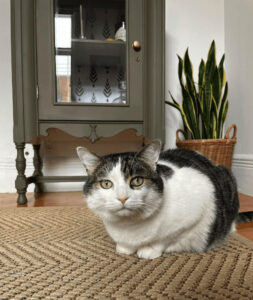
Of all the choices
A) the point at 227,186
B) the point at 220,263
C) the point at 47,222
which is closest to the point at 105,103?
the point at 47,222

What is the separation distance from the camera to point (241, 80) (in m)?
1.65

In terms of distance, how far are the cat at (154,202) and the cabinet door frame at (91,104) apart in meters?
0.70

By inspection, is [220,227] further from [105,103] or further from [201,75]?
[201,75]

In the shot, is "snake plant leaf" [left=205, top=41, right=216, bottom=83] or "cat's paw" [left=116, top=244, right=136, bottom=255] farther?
"snake plant leaf" [left=205, top=41, right=216, bottom=83]

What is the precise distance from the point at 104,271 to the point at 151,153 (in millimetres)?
289

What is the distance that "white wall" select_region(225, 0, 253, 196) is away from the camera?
1.54 m

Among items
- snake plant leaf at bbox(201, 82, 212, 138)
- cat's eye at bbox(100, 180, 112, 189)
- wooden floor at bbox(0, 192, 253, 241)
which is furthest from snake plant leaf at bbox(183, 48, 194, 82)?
cat's eye at bbox(100, 180, 112, 189)

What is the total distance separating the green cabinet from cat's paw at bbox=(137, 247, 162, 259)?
81 centimetres

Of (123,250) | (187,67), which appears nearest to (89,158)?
(123,250)

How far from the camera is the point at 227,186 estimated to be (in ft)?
2.49

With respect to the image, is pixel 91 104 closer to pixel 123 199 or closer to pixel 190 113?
pixel 190 113

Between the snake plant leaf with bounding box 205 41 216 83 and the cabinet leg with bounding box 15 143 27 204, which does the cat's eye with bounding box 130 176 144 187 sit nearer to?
the cabinet leg with bounding box 15 143 27 204

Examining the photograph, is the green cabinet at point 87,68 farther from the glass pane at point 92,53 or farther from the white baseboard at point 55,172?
the white baseboard at point 55,172

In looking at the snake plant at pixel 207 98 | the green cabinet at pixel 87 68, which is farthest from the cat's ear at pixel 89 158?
the snake plant at pixel 207 98
